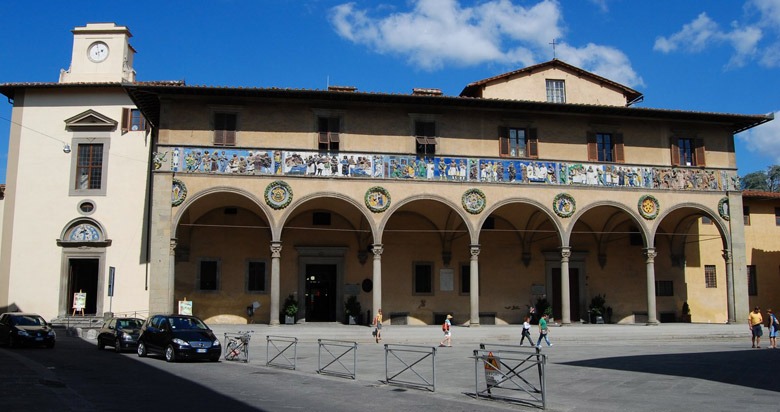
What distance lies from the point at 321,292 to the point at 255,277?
111 inches

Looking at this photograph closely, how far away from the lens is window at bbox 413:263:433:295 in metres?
28.7

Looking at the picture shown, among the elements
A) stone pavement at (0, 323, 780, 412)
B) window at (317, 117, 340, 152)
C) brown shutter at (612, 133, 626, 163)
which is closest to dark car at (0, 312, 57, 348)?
stone pavement at (0, 323, 780, 412)

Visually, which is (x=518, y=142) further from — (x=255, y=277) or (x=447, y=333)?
(x=255, y=277)

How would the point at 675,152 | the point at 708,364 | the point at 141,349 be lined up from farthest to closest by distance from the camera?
the point at 675,152 → the point at 141,349 → the point at 708,364

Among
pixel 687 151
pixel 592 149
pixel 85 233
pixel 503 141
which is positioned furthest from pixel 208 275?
pixel 687 151

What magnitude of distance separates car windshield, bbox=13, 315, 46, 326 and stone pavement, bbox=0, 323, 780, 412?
9.15 feet

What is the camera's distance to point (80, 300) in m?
25.8

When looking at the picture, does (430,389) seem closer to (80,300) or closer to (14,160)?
(80,300)

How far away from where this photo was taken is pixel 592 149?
2741 cm

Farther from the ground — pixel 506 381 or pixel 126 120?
pixel 126 120

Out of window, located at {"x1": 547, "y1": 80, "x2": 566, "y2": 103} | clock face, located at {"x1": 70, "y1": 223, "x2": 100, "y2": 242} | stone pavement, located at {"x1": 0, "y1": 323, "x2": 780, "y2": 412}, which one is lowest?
stone pavement, located at {"x1": 0, "y1": 323, "x2": 780, "y2": 412}

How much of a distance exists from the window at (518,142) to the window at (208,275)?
41.1ft

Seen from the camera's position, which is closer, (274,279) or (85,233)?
(274,279)

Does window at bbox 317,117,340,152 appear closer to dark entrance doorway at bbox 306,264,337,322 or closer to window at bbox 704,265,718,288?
dark entrance doorway at bbox 306,264,337,322
